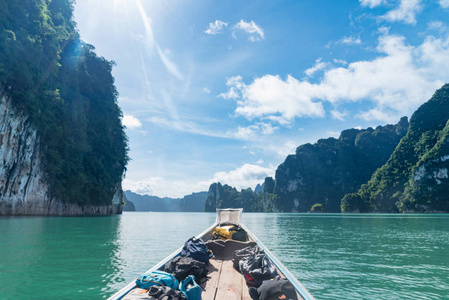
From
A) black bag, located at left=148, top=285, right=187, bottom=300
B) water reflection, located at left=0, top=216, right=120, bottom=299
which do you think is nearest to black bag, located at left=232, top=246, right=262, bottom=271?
black bag, located at left=148, top=285, right=187, bottom=300

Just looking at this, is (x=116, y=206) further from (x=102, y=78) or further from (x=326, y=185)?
(x=326, y=185)

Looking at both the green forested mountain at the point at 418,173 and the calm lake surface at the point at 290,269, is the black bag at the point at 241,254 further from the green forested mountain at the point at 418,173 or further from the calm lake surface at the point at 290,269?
the green forested mountain at the point at 418,173

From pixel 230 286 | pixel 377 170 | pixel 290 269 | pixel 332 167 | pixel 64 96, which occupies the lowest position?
pixel 290 269

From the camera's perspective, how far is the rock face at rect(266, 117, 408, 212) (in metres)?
170

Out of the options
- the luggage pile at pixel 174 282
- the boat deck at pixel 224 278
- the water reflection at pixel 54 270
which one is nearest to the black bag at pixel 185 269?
the luggage pile at pixel 174 282

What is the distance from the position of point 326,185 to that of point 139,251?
182466mm

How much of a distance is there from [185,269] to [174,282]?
74cm

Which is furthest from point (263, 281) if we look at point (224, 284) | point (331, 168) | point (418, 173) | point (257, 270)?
point (331, 168)

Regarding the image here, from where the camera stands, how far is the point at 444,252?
44.7ft

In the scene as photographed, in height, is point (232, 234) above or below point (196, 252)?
above

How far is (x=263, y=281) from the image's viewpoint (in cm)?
455

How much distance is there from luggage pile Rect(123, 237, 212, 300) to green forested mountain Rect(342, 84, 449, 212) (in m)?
121

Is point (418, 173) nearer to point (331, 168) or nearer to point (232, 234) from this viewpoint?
point (331, 168)

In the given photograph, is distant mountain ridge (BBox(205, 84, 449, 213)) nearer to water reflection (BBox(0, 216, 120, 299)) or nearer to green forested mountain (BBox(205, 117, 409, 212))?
green forested mountain (BBox(205, 117, 409, 212))
